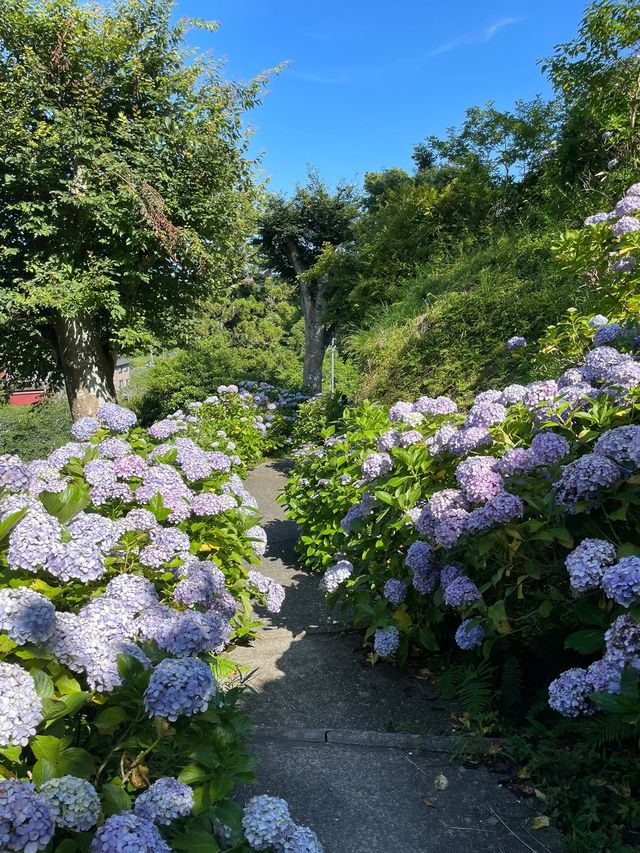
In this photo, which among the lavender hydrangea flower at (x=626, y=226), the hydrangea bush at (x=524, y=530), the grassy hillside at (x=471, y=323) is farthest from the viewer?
the grassy hillside at (x=471, y=323)

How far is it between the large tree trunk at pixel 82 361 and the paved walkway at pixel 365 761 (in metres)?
6.91

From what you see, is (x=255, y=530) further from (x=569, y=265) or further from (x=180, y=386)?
(x=180, y=386)

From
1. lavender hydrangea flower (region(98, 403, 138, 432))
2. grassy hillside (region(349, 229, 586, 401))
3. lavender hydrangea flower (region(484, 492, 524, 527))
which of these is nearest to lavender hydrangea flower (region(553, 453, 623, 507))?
lavender hydrangea flower (region(484, 492, 524, 527))

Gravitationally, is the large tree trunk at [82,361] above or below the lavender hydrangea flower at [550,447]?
above

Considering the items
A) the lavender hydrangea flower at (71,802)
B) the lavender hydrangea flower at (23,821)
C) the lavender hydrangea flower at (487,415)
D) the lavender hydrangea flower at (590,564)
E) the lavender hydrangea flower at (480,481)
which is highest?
the lavender hydrangea flower at (487,415)

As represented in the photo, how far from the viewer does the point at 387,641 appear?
110 inches

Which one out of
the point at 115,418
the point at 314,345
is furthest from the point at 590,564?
the point at 314,345

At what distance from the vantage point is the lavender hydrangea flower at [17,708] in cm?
130

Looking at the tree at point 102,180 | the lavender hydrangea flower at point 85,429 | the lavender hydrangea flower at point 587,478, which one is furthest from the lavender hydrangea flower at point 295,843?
the tree at point 102,180

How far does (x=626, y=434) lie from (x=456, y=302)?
5485 millimetres

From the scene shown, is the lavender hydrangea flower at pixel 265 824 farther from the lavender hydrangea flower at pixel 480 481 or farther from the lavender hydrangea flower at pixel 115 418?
the lavender hydrangea flower at pixel 115 418

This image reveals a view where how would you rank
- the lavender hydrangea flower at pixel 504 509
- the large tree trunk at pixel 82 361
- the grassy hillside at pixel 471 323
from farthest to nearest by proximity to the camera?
the large tree trunk at pixel 82 361
the grassy hillside at pixel 471 323
the lavender hydrangea flower at pixel 504 509

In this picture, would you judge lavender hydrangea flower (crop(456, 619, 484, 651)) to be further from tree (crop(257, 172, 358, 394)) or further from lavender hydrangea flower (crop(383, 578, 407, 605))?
tree (crop(257, 172, 358, 394))

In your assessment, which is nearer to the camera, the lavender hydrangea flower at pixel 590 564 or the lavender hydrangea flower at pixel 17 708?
the lavender hydrangea flower at pixel 17 708
